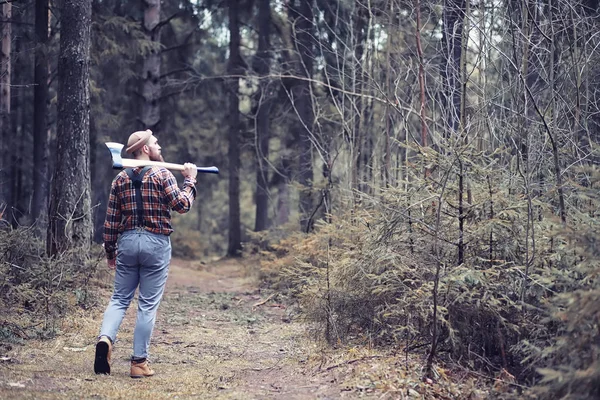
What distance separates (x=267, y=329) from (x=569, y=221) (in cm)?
467

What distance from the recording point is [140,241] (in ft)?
18.7

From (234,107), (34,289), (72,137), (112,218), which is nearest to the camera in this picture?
(112,218)

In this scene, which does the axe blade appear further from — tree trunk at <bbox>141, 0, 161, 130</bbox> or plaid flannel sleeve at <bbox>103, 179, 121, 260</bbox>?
tree trunk at <bbox>141, 0, 161, 130</bbox>

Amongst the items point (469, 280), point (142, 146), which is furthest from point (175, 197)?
point (469, 280)

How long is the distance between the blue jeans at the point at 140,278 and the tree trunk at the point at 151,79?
39.3 feet

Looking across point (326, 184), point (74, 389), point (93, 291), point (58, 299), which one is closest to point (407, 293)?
point (74, 389)

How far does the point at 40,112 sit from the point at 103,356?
42.5 feet

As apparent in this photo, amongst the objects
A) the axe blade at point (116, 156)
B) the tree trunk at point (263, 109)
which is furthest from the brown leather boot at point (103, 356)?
the tree trunk at point (263, 109)

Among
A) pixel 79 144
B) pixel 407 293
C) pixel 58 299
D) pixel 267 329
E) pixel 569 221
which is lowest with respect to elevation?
pixel 267 329

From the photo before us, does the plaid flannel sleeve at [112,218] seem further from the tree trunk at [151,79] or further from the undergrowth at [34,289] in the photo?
the tree trunk at [151,79]

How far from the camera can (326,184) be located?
14133 mm

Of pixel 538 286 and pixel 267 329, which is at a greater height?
pixel 538 286

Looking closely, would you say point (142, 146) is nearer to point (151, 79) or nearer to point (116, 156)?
point (116, 156)

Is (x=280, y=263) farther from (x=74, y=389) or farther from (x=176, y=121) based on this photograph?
(x=176, y=121)
